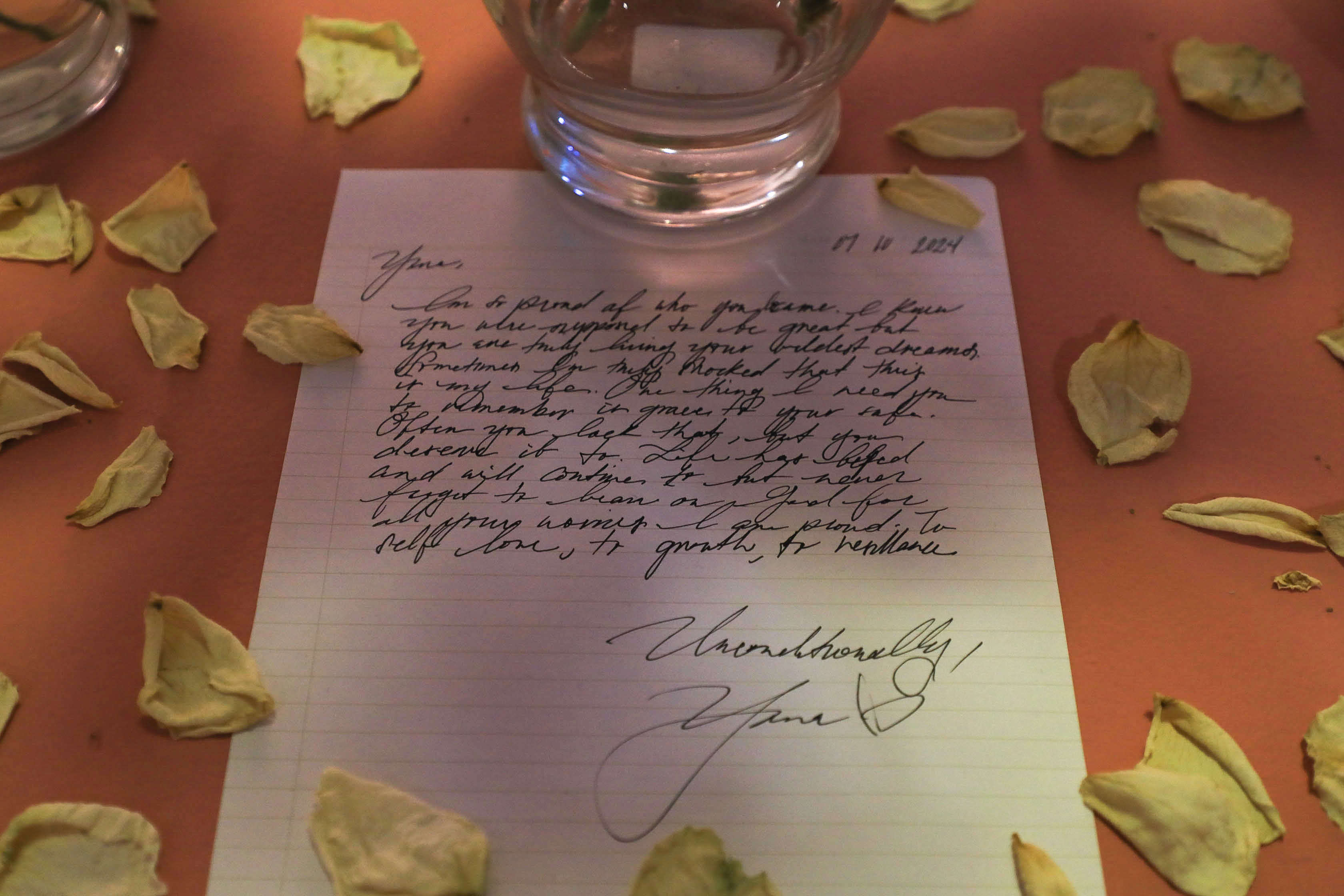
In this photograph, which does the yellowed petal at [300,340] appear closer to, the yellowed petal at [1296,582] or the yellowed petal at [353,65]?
the yellowed petal at [353,65]

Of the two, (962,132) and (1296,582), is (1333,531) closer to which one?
(1296,582)

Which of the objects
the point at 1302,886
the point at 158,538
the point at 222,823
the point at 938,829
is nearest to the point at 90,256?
the point at 158,538

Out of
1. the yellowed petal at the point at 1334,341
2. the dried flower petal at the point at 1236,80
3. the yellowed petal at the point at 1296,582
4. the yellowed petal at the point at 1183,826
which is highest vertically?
the dried flower petal at the point at 1236,80

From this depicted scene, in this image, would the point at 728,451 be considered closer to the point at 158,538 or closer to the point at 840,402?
the point at 840,402

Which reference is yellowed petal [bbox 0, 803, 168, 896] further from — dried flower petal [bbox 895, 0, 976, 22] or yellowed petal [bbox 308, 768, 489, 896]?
dried flower petal [bbox 895, 0, 976, 22]
